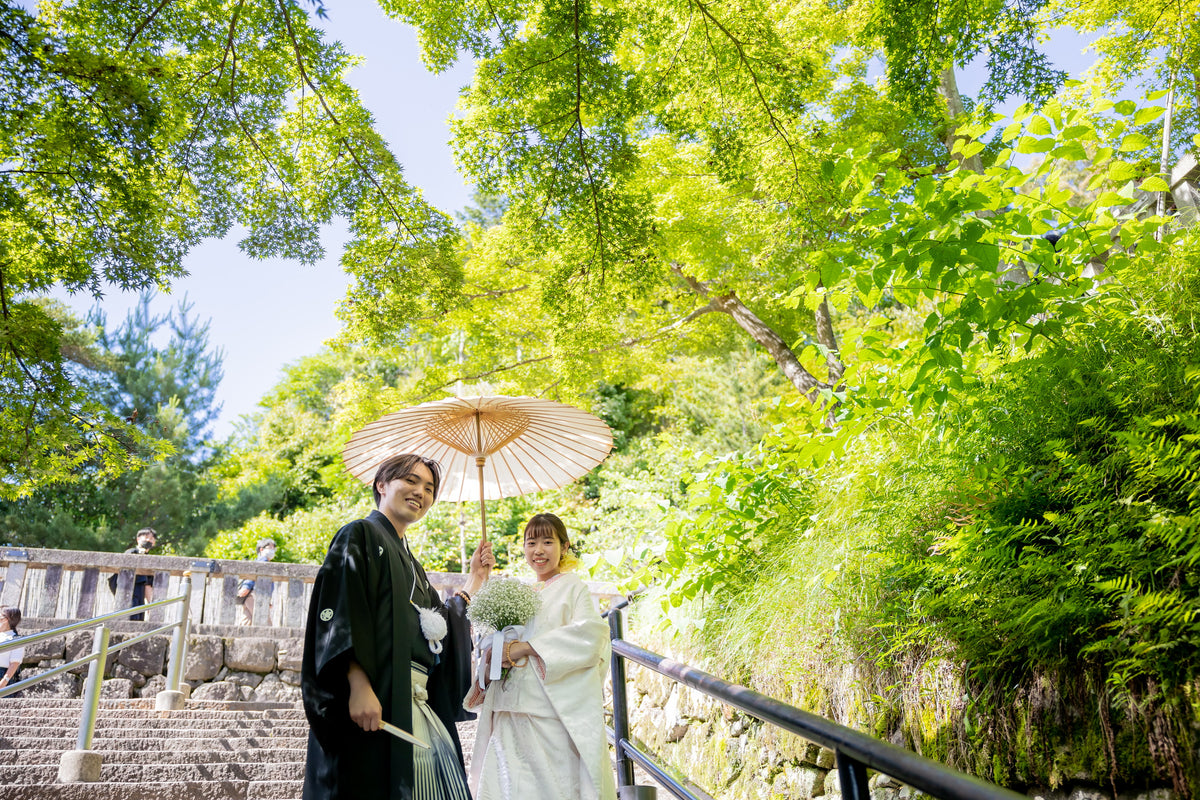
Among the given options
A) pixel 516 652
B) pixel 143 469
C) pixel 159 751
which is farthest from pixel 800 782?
pixel 143 469

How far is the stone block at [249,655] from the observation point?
6.44 metres

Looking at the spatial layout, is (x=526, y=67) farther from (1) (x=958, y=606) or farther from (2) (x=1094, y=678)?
(2) (x=1094, y=678)

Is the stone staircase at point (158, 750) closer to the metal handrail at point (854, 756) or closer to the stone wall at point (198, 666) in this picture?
the stone wall at point (198, 666)

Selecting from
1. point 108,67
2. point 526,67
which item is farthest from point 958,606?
point 108,67

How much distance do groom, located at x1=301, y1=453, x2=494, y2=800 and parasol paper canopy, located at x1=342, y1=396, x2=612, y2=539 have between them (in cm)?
129

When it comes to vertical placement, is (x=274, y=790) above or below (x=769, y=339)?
below

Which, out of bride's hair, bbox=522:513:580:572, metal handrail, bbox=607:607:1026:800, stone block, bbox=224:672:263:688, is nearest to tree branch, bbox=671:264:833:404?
→ stone block, bbox=224:672:263:688

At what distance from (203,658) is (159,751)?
2307mm

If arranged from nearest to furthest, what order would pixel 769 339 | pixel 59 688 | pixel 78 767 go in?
pixel 78 767 → pixel 59 688 → pixel 769 339

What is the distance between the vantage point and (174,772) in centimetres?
386

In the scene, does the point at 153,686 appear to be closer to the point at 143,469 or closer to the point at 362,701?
the point at 362,701

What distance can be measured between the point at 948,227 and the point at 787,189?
3.06 metres

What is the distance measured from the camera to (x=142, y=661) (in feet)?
20.4

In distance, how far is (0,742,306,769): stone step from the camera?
384cm
